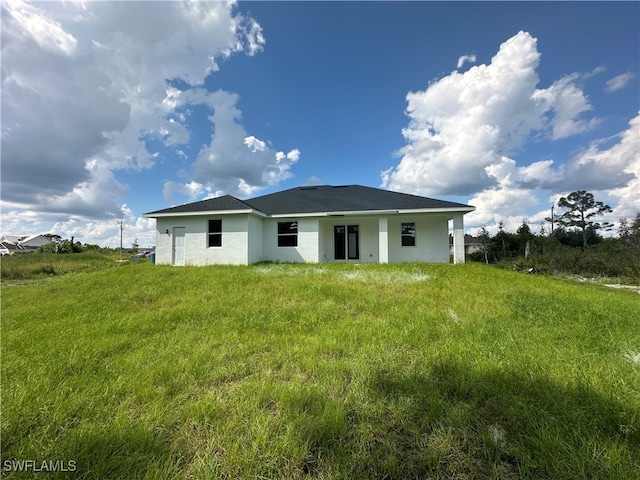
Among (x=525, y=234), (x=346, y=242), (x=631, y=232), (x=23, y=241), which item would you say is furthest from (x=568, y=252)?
(x=23, y=241)

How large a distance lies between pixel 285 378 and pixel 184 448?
1141 mm

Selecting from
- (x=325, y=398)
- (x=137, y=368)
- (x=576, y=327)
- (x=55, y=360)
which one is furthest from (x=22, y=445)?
(x=576, y=327)

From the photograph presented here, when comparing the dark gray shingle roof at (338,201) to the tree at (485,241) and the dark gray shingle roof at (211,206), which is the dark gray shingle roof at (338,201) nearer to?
the dark gray shingle roof at (211,206)

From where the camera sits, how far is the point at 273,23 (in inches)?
380

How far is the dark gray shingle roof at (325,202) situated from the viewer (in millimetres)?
12906

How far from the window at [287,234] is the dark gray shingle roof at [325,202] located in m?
0.75

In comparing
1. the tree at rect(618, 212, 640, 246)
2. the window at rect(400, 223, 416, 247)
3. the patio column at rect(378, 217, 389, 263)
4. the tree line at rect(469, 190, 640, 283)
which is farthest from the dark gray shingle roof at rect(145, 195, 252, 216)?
the tree at rect(618, 212, 640, 246)

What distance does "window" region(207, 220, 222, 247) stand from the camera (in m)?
13.1

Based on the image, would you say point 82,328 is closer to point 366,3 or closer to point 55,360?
point 55,360

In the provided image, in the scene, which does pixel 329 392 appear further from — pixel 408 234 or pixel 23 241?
pixel 23 241

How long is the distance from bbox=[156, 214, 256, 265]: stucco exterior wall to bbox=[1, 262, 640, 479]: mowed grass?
7.36m

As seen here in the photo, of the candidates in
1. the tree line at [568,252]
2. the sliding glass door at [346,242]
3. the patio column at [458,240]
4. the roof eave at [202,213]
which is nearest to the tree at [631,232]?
the tree line at [568,252]

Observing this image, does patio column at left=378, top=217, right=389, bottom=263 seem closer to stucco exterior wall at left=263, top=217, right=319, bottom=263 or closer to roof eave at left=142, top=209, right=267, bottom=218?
stucco exterior wall at left=263, top=217, right=319, bottom=263

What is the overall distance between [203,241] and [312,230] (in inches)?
222
